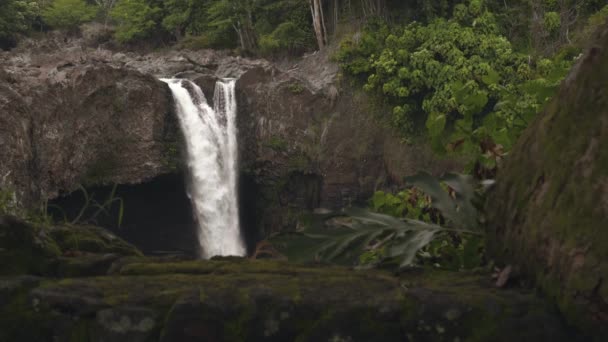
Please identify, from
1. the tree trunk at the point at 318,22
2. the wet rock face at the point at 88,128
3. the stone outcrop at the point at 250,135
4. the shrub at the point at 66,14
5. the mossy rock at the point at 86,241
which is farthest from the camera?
the shrub at the point at 66,14

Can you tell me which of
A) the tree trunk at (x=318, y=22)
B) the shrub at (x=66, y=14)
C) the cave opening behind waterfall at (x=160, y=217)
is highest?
the shrub at (x=66, y=14)

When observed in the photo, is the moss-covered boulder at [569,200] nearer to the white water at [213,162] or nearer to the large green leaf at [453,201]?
the large green leaf at [453,201]

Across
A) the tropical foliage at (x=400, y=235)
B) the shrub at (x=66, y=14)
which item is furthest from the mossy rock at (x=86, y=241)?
the shrub at (x=66, y=14)

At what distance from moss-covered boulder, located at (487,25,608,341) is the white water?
17.8m

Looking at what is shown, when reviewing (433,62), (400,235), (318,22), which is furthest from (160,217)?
(400,235)

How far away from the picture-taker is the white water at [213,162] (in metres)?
19.5

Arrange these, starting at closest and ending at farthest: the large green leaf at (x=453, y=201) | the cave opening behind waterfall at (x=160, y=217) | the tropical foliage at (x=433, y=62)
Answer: the large green leaf at (x=453, y=201) → the tropical foliage at (x=433, y=62) → the cave opening behind waterfall at (x=160, y=217)

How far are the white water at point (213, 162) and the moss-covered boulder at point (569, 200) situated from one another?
58.4 feet

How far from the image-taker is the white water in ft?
63.8

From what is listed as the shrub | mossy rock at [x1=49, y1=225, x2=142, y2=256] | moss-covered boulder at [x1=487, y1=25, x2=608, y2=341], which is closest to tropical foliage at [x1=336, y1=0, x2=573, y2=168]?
mossy rock at [x1=49, y1=225, x2=142, y2=256]

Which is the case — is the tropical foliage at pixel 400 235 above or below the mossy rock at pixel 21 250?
below

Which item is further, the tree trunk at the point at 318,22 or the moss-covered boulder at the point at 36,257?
the tree trunk at the point at 318,22

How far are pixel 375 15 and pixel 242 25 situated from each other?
24.9 ft

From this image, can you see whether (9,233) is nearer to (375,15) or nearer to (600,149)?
(600,149)
